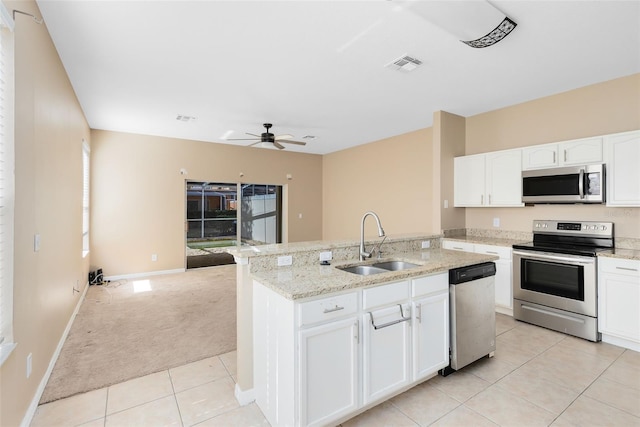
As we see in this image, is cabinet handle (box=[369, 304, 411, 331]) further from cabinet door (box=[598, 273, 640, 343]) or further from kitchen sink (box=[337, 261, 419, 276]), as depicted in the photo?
cabinet door (box=[598, 273, 640, 343])

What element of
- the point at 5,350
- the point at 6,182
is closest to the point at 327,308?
the point at 5,350

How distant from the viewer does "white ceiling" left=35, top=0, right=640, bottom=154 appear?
225 centimetres

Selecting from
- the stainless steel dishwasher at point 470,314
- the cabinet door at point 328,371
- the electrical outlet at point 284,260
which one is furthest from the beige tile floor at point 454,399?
the electrical outlet at point 284,260

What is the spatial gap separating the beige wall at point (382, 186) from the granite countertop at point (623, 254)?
2276 millimetres

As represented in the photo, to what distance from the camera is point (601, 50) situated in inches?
109

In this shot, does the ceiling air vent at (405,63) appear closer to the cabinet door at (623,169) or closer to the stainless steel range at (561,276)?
the cabinet door at (623,169)

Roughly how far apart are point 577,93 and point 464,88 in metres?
1.32

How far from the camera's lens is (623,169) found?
3.08 meters

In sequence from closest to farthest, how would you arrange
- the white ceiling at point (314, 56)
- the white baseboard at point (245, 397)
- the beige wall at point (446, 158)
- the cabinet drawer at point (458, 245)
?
the white baseboard at point (245, 397)
the white ceiling at point (314, 56)
the cabinet drawer at point (458, 245)
the beige wall at point (446, 158)

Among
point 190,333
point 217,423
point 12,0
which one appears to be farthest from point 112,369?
point 12,0

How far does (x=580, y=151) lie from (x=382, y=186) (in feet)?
11.1

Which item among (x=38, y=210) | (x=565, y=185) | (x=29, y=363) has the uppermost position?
(x=565, y=185)

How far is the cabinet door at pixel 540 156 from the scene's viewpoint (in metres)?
3.57

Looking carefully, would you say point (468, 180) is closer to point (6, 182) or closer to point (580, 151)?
point (580, 151)
